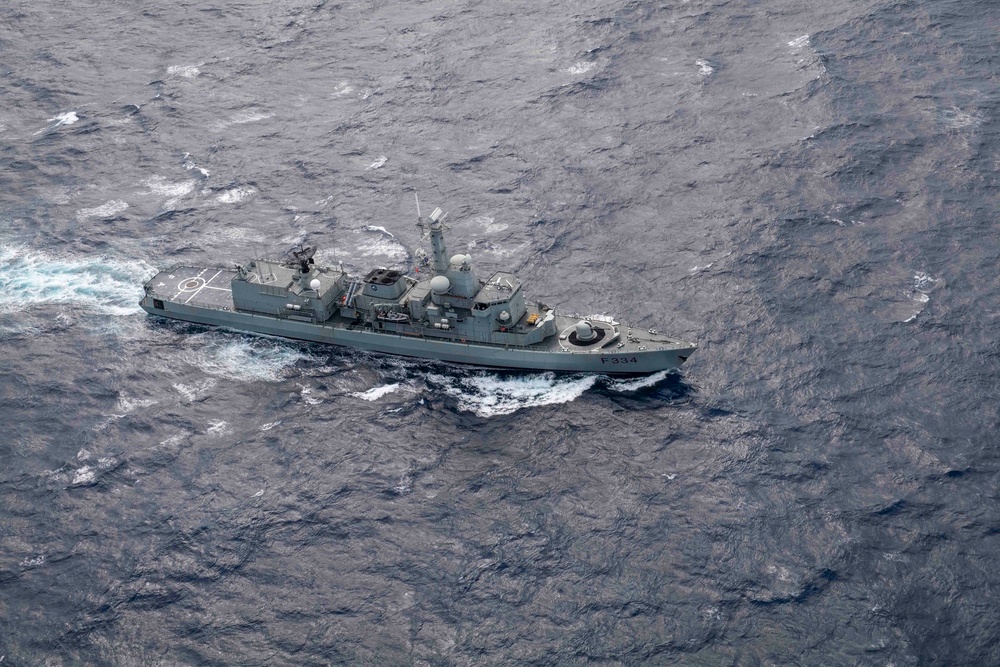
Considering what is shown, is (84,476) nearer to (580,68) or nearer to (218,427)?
(218,427)

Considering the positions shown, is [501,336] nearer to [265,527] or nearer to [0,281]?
[265,527]

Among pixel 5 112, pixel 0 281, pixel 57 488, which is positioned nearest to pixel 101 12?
pixel 5 112

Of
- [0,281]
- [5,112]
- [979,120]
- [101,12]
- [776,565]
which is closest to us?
[776,565]

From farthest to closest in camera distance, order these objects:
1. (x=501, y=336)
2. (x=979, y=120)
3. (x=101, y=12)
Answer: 1. (x=101, y=12)
2. (x=979, y=120)
3. (x=501, y=336)

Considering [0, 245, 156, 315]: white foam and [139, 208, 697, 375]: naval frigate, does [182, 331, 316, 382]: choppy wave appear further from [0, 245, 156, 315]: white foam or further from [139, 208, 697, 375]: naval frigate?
[0, 245, 156, 315]: white foam

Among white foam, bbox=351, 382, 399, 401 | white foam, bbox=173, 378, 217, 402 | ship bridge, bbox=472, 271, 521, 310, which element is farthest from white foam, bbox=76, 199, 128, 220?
ship bridge, bbox=472, 271, 521, 310

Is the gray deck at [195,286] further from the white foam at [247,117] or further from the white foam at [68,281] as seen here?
the white foam at [247,117]

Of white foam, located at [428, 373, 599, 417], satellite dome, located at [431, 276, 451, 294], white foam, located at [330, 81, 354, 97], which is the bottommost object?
white foam, located at [428, 373, 599, 417]
